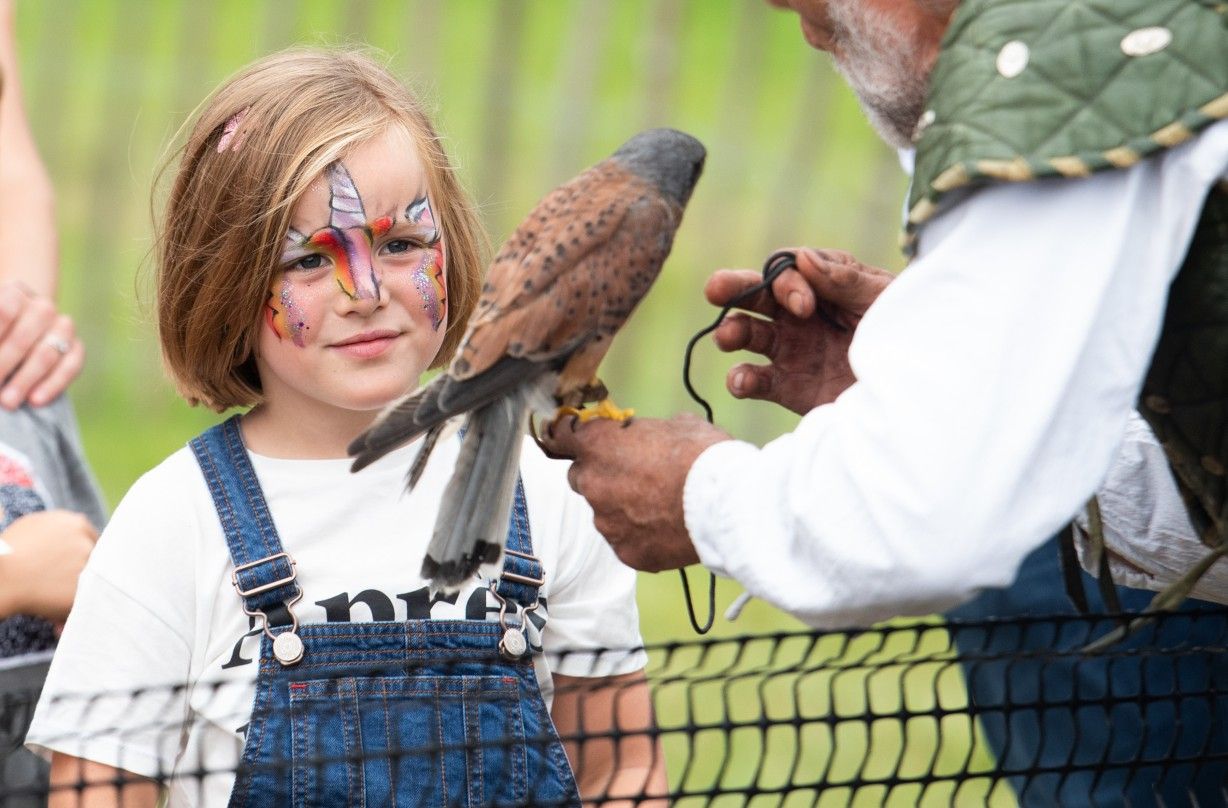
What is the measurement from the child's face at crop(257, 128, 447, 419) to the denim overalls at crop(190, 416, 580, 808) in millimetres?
206

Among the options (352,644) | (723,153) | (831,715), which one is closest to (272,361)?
(352,644)

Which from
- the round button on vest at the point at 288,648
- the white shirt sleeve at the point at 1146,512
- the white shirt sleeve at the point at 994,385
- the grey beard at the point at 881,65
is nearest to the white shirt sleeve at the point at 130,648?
the round button on vest at the point at 288,648

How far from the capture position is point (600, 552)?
2.45m

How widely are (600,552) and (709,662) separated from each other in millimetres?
3300

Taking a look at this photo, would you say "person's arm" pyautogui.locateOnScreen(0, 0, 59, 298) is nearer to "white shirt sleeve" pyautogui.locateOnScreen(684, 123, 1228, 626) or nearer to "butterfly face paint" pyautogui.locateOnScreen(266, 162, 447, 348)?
"butterfly face paint" pyautogui.locateOnScreen(266, 162, 447, 348)

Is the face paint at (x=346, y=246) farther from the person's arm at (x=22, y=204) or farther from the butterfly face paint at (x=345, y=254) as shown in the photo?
the person's arm at (x=22, y=204)

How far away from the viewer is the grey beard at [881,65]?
2.00 meters

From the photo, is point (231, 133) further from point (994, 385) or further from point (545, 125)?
point (545, 125)

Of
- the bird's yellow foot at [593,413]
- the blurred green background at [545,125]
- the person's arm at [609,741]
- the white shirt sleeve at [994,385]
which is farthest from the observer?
the blurred green background at [545,125]

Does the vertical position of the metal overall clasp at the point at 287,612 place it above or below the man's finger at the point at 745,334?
below

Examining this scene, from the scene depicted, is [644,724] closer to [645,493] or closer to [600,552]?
[600,552]

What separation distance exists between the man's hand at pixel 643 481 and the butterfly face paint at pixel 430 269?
1.19 feet

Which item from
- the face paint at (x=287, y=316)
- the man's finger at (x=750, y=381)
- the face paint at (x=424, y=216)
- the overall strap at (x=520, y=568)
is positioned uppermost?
the face paint at (x=424, y=216)

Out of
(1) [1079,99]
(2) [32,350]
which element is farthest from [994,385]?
(2) [32,350]
